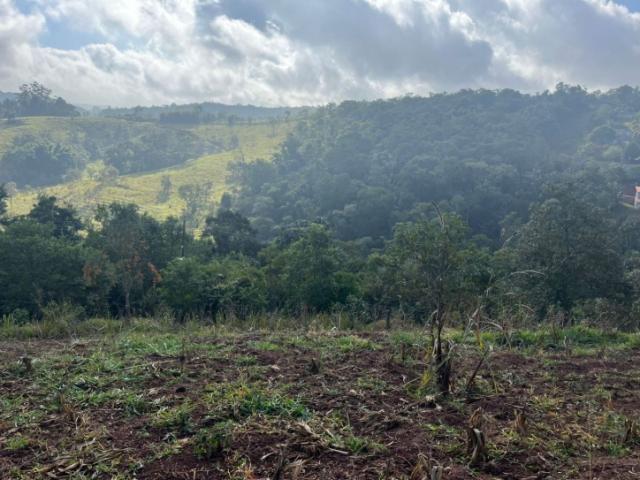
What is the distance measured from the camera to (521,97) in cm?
9950

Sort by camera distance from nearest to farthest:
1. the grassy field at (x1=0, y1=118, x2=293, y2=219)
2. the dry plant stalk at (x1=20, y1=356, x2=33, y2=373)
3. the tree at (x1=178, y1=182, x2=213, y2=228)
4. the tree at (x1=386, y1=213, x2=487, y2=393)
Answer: the dry plant stalk at (x1=20, y1=356, x2=33, y2=373)
the tree at (x1=386, y1=213, x2=487, y2=393)
the tree at (x1=178, y1=182, x2=213, y2=228)
the grassy field at (x1=0, y1=118, x2=293, y2=219)

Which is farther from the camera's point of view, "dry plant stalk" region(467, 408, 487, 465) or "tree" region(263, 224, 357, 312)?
"tree" region(263, 224, 357, 312)

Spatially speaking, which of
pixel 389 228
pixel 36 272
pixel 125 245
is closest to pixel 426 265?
pixel 125 245

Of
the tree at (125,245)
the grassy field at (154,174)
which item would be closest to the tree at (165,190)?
the grassy field at (154,174)

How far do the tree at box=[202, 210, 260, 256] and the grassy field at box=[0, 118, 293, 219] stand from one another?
90.5 ft

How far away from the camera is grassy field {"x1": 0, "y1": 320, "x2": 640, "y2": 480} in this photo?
129 inches

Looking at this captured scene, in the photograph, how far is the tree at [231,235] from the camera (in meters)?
31.9

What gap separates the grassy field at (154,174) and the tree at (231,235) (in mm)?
27577

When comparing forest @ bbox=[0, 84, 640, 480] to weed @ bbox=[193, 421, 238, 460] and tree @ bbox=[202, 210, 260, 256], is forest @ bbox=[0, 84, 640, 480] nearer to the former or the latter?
weed @ bbox=[193, 421, 238, 460]

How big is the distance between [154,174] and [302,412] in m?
86.4

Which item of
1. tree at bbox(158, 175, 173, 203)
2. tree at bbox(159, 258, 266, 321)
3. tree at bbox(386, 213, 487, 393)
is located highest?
tree at bbox(158, 175, 173, 203)

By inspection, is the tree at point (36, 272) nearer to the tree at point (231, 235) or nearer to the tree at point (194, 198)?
the tree at point (231, 235)

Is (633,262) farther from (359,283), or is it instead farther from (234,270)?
(234,270)

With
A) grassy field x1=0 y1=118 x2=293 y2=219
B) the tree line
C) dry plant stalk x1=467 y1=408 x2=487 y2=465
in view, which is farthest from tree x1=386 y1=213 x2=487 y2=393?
grassy field x1=0 y1=118 x2=293 y2=219
